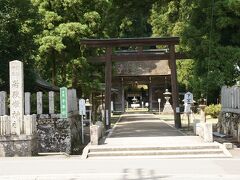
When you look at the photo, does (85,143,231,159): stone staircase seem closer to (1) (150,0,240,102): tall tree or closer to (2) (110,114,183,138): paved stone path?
(2) (110,114,183,138): paved stone path

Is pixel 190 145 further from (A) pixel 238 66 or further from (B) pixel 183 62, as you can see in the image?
(B) pixel 183 62

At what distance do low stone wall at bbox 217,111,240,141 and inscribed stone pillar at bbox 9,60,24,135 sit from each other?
33.0 ft

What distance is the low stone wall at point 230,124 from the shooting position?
898 inches

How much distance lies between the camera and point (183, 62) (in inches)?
1929

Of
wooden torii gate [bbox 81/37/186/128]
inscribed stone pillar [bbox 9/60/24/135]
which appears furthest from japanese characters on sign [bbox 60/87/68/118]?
wooden torii gate [bbox 81/37/186/128]

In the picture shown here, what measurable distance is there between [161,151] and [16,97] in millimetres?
5870

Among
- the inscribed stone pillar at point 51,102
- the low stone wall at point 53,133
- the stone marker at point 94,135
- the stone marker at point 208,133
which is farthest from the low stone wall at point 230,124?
the inscribed stone pillar at point 51,102

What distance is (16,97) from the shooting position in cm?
1861

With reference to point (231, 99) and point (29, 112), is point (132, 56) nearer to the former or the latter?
point (231, 99)

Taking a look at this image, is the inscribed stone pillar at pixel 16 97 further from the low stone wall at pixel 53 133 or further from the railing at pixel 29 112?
the low stone wall at pixel 53 133

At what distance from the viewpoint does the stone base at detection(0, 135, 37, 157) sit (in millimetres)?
18312

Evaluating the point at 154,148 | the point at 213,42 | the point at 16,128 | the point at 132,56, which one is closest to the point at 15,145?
the point at 16,128

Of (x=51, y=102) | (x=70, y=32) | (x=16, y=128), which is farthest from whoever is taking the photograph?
(x=70, y=32)

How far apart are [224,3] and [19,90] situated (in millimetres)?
11869
